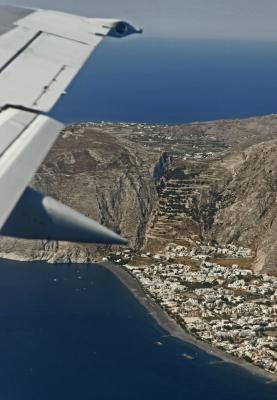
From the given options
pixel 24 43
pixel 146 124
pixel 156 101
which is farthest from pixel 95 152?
pixel 24 43

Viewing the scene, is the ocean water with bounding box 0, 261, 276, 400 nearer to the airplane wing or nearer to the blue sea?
the blue sea

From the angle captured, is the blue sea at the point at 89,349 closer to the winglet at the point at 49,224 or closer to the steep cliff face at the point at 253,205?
the steep cliff face at the point at 253,205

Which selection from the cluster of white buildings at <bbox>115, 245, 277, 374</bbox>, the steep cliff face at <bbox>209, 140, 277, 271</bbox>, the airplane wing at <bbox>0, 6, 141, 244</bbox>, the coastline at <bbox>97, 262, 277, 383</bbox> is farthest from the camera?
the steep cliff face at <bbox>209, 140, 277, 271</bbox>

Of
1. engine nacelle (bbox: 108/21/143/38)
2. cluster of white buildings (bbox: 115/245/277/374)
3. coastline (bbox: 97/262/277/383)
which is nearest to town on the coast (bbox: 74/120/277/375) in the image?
cluster of white buildings (bbox: 115/245/277/374)

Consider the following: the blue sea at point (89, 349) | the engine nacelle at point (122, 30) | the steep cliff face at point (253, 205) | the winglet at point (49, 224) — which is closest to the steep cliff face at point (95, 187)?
the blue sea at point (89, 349)

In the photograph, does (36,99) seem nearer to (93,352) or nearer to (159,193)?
(93,352)

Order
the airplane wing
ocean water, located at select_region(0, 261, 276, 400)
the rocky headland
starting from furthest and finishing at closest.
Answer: the rocky headland < ocean water, located at select_region(0, 261, 276, 400) < the airplane wing

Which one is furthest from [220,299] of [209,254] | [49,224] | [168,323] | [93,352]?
[49,224]

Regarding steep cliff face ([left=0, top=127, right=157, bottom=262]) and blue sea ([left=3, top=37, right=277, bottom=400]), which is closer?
blue sea ([left=3, top=37, right=277, bottom=400])
